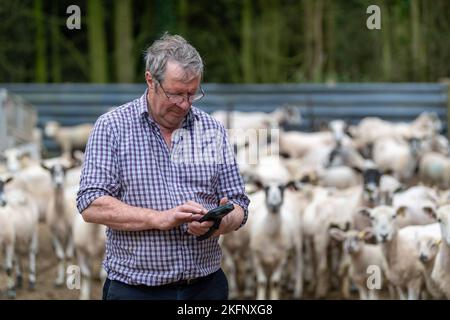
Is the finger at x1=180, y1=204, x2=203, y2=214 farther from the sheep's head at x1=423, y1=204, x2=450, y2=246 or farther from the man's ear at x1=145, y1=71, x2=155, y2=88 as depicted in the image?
the sheep's head at x1=423, y1=204, x2=450, y2=246

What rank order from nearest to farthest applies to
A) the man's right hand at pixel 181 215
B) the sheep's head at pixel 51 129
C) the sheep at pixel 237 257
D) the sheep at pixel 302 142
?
the man's right hand at pixel 181 215, the sheep at pixel 237 257, the sheep at pixel 302 142, the sheep's head at pixel 51 129

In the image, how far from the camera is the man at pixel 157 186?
146 inches

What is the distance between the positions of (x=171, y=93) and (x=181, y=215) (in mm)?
482

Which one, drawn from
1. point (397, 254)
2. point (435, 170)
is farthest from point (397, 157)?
point (397, 254)

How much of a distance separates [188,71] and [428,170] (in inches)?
448

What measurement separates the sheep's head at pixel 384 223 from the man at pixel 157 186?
13.9ft

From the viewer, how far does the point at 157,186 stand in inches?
149

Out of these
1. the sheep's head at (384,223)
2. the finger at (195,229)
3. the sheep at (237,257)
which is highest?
the finger at (195,229)

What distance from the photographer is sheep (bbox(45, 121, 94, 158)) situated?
18938 millimetres

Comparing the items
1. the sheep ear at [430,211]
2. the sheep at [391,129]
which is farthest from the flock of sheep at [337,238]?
the sheep at [391,129]

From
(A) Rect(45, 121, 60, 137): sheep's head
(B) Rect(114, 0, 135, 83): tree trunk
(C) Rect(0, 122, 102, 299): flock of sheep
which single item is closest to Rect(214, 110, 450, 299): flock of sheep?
(C) Rect(0, 122, 102, 299): flock of sheep

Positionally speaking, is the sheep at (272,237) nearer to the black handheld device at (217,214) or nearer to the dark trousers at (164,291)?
the dark trousers at (164,291)

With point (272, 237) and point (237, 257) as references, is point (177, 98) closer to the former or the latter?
point (272, 237)

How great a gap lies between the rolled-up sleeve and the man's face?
0.66 ft
